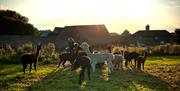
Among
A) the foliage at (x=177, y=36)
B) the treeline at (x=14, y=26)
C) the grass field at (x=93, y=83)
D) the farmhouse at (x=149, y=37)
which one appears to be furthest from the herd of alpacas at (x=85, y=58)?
the farmhouse at (x=149, y=37)

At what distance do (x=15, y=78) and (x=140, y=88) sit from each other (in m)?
8.11

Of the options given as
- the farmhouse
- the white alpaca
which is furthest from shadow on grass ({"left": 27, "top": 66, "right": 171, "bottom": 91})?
the farmhouse

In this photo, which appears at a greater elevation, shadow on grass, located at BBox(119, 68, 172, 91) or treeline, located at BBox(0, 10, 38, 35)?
treeline, located at BBox(0, 10, 38, 35)

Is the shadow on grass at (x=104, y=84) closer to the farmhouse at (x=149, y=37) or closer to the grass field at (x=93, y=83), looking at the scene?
the grass field at (x=93, y=83)

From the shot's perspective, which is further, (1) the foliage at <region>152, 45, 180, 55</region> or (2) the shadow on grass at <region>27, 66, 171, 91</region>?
(1) the foliage at <region>152, 45, 180, 55</region>

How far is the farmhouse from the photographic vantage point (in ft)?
350

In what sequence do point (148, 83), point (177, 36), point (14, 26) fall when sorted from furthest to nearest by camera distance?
point (177, 36), point (14, 26), point (148, 83)

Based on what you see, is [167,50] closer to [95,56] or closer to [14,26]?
[95,56]

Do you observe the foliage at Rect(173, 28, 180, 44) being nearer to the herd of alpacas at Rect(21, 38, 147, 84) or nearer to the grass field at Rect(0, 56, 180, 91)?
the herd of alpacas at Rect(21, 38, 147, 84)

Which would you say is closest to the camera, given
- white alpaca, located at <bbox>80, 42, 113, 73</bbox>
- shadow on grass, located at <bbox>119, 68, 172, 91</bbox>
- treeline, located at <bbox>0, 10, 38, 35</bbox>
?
shadow on grass, located at <bbox>119, 68, 172, 91</bbox>

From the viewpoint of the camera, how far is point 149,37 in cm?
10938

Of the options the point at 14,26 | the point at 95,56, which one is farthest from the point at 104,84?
the point at 14,26

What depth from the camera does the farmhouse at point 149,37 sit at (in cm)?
10662

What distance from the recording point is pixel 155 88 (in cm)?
1858
